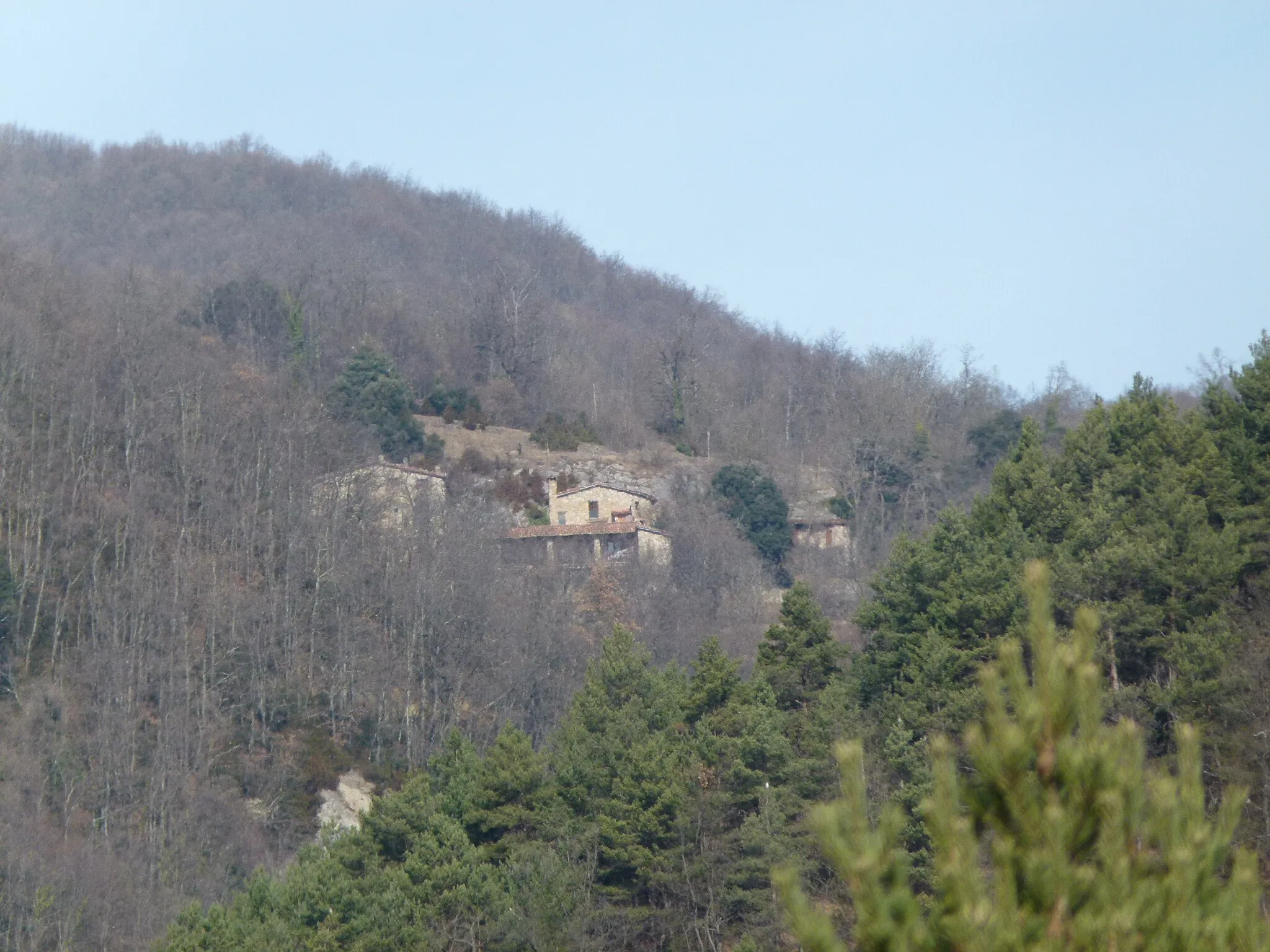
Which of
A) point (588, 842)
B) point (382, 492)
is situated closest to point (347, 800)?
point (588, 842)

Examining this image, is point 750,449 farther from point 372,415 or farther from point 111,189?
point 111,189

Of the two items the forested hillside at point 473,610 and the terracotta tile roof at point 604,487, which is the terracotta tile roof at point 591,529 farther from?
the terracotta tile roof at point 604,487

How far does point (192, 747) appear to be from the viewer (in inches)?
1248

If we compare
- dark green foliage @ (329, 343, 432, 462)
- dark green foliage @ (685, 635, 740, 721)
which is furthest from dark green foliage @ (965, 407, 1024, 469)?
dark green foliage @ (685, 635, 740, 721)

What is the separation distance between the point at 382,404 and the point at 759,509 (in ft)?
51.0

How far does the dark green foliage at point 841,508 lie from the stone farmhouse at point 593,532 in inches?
302

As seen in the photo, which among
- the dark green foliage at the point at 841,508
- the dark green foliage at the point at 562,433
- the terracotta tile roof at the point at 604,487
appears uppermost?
the dark green foliage at the point at 562,433

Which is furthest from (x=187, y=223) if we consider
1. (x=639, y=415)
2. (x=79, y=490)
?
(x=79, y=490)

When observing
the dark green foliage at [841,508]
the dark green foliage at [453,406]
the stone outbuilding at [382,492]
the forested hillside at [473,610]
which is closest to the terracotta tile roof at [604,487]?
the forested hillside at [473,610]

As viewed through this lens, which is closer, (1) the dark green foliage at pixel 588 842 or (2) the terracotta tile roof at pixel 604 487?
(1) the dark green foliage at pixel 588 842

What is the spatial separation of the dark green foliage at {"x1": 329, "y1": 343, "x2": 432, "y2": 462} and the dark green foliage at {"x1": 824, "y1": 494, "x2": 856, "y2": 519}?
15975 mm

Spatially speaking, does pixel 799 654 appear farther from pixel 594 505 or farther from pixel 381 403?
pixel 381 403

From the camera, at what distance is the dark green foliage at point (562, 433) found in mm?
57562

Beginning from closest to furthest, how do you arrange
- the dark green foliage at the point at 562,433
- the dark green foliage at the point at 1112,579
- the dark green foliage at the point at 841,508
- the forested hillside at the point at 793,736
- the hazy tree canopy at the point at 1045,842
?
1. the hazy tree canopy at the point at 1045,842
2. the forested hillside at the point at 793,736
3. the dark green foliage at the point at 1112,579
4. the dark green foliage at the point at 841,508
5. the dark green foliage at the point at 562,433
